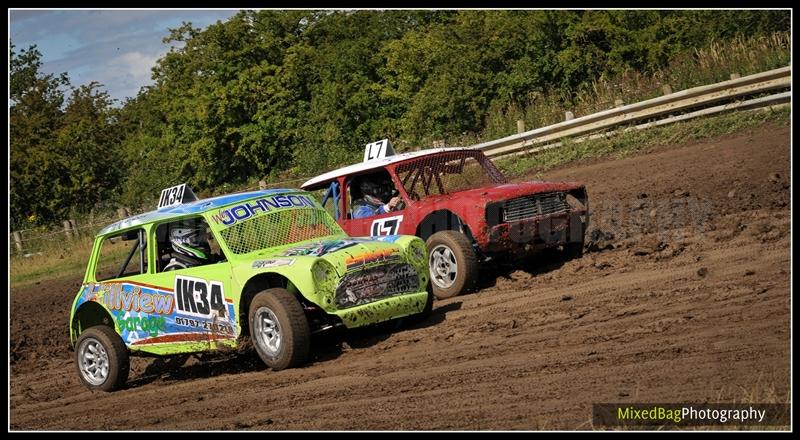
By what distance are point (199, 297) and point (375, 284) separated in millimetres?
1710

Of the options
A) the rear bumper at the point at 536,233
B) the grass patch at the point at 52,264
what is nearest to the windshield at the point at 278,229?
the rear bumper at the point at 536,233

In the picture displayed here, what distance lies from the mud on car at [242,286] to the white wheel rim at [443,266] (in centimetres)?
104

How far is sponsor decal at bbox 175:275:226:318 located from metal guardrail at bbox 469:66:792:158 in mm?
12290

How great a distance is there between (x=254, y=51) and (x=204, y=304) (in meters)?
24.6

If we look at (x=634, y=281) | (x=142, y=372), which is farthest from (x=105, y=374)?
(x=634, y=281)

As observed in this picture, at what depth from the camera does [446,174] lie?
41.1ft

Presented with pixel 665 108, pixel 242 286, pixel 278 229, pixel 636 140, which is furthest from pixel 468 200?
pixel 665 108

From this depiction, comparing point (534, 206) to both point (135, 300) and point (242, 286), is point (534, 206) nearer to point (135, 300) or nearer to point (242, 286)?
point (242, 286)

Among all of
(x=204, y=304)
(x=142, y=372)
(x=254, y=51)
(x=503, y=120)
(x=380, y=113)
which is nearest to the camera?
(x=204, y=304)

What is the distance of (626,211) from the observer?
14602 millimetres

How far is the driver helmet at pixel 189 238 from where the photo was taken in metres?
10.4

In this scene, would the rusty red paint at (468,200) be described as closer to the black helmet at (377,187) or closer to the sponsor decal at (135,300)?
the black helmet at (377,187)

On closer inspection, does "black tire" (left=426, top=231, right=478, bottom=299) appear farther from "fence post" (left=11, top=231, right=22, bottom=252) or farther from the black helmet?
"fence post" (left=11, top=231, right=22, bottom=252)

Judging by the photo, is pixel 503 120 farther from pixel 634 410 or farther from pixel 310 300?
pixel 634 410
